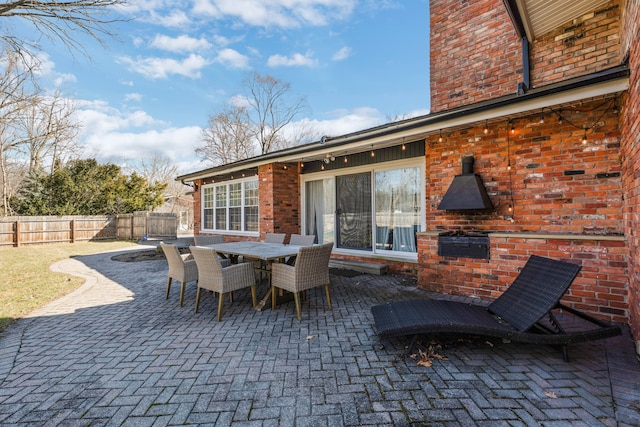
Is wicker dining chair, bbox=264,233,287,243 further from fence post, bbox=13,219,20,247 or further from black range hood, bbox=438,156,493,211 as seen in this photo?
fence post, bbox=13,219,20,247

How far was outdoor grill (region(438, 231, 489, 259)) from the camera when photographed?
4.15m

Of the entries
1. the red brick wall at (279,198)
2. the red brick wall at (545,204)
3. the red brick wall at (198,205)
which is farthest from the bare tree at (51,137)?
the red brick wall at (545,204)

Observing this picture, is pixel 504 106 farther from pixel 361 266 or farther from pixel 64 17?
pixel 64 17

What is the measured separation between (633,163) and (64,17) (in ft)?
24.7

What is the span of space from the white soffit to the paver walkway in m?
4.29

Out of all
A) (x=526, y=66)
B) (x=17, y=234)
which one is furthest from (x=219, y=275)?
(x=17, y=234)

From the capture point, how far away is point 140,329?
3.38m

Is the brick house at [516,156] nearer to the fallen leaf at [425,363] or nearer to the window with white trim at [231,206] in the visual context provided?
the fallen leaf at [425,363]

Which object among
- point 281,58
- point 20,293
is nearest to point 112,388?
point 20,293

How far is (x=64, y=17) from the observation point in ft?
14.0

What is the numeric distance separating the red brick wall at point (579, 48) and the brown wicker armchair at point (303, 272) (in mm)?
4521

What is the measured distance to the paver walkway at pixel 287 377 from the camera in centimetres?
184

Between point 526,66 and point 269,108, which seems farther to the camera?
point 269,108

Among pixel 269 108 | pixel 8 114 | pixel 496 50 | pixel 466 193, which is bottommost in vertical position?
pixel 466 193
